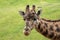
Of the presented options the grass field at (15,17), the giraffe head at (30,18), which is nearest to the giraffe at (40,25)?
the giraffe head at (30,18)

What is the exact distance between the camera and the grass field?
30.3m

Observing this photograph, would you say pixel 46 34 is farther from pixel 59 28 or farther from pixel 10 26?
pixel 10 26

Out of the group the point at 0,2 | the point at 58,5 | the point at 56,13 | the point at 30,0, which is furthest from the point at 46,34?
Answer: the point at 0,2

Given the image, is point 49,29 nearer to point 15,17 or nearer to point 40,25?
point 40,25

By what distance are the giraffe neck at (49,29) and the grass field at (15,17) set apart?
829cm

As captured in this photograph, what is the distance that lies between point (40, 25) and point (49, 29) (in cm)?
69

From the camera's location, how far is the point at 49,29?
66.0 feet

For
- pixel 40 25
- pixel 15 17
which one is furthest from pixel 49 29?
pixel 15 17

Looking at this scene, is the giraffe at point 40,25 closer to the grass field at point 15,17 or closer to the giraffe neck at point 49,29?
the giraffe neck at point 49,29

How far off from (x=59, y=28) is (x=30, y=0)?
24247 millimetres

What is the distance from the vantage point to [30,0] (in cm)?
4434

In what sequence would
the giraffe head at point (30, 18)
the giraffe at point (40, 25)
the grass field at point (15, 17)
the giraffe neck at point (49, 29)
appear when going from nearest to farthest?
1. the giraffe head at point (30, 18)
2. the giraffe at point (40, 25)
3. the giraffe neck at point (49, 29)
4. the grass field at point (15, 17)

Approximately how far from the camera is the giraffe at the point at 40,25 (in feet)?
63.2

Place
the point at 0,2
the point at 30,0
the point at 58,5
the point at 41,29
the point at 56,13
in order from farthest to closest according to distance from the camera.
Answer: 1. the point at 0,2
2. the point at 30,0
3. the point at 58,5
4. the point at 56,13
5. the point at 41,29
